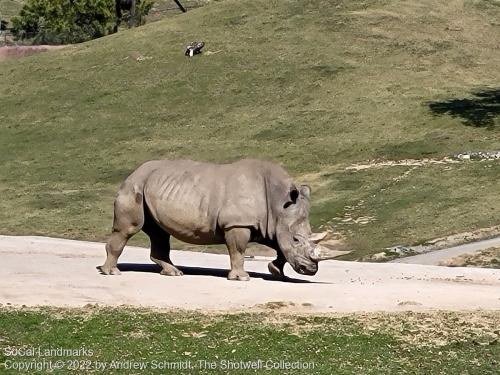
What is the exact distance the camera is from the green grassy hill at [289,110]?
3838 cm

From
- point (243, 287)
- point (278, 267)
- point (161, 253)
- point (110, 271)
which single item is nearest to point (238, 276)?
point (243, 287)

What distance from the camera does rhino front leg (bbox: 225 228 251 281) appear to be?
2119 cm

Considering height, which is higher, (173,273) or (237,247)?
(237,247)

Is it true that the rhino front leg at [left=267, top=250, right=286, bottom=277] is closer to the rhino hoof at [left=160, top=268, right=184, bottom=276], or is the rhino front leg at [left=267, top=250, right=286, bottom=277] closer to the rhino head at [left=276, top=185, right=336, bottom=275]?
the rhino head at [left=276, top=185, right=336, bottom=275]

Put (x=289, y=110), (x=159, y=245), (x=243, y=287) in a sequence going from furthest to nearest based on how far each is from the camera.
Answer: (x=289, y=110)
(x=159, y=245)
(x=243, y=287)

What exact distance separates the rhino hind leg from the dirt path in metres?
9.45

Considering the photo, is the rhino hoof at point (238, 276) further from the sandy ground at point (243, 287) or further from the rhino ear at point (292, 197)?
the rhino ear at point (292, 197)

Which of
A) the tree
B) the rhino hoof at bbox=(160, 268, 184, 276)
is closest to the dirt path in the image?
the rhino hoof at bbox=(160, 268, 184, 276)

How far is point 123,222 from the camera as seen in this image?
71.9 feet

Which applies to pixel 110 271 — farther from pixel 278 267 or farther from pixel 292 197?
pixel 292 197

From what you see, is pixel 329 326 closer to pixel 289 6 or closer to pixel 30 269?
pixel 30 269

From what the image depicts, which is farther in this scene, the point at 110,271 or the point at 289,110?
the point at 289,110

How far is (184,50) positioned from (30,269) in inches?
1908

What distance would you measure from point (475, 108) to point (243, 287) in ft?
118
